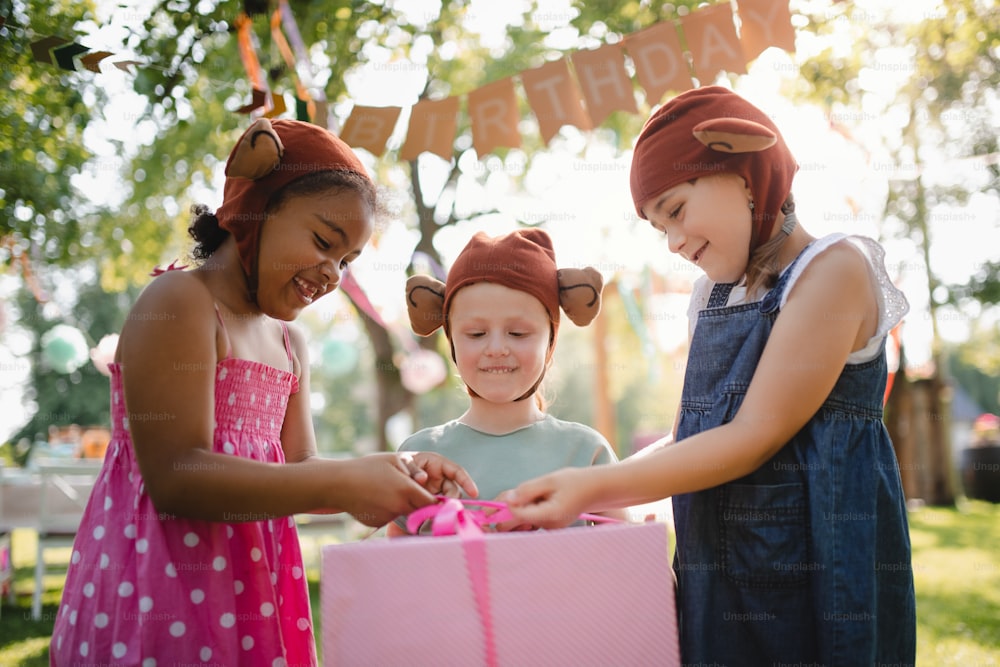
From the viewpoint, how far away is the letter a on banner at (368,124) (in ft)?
12.0

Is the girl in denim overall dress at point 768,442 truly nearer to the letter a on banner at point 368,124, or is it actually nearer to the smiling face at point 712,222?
the smiling face at point 712,222

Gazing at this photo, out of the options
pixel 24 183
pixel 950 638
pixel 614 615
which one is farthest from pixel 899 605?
pixel 24 183

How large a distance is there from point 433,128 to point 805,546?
2.86m

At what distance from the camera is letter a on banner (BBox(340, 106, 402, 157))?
3.67 metres

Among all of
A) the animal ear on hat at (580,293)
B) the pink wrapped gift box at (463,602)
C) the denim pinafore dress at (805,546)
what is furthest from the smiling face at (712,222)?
the pink wrapped gift box at (463,602)

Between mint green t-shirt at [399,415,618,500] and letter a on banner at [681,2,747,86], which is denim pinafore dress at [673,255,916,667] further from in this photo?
letter a on banner at [681,2,747,86]

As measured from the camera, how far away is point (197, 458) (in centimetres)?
147

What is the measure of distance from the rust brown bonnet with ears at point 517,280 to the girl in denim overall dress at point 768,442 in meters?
0.33

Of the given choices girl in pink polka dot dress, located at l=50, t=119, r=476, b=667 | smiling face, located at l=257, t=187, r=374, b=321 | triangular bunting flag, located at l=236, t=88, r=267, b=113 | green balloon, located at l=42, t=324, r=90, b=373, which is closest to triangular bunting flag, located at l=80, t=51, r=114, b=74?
triangular bunting flag, located at l=236, t=88, r=267, b=113

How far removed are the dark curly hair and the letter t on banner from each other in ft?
6.72

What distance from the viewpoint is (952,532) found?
386 inches

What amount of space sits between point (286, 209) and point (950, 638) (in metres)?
4.80

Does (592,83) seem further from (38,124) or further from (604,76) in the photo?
(38,124)

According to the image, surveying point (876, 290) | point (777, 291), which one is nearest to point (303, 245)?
point (777, 291)
